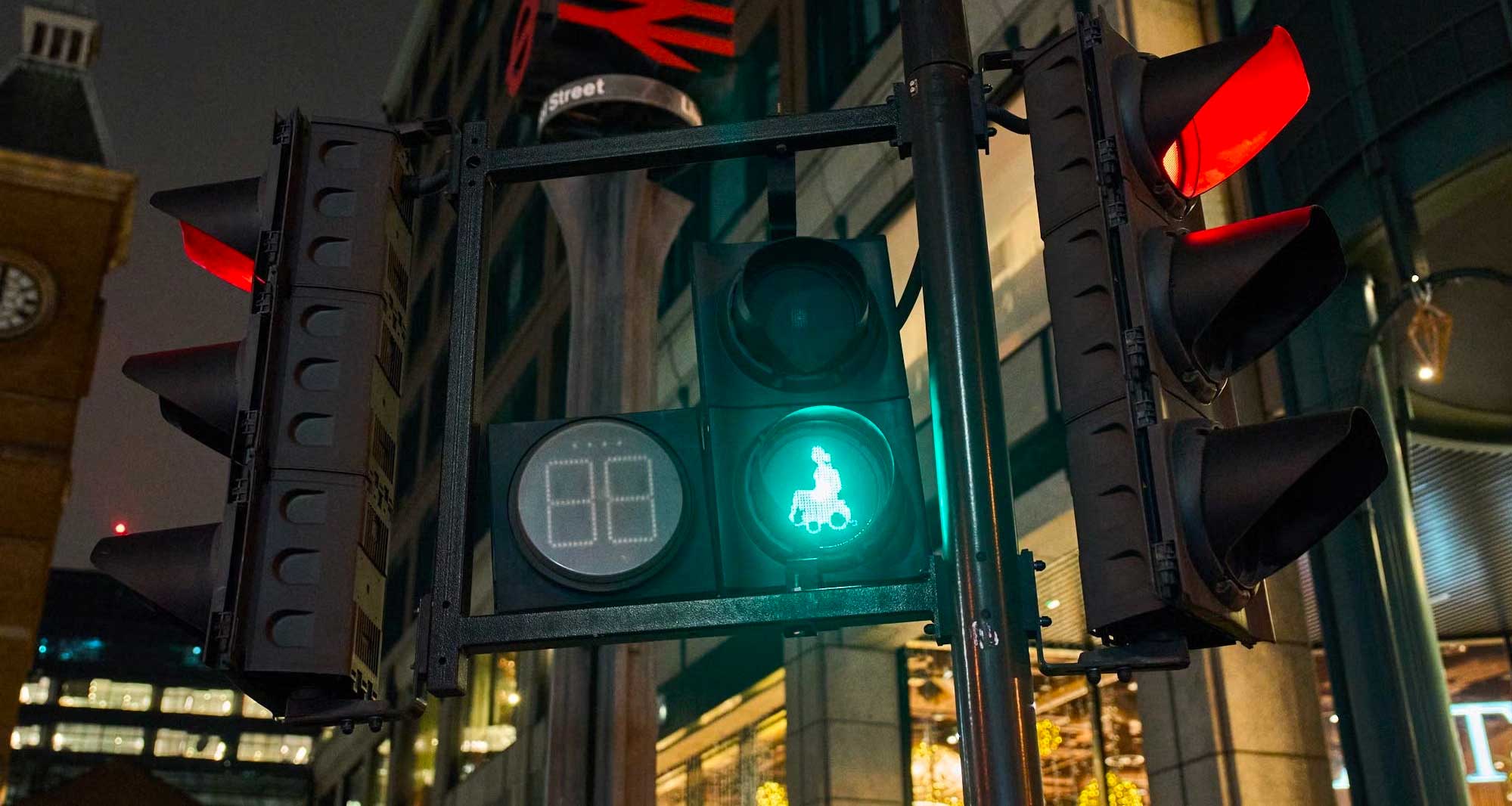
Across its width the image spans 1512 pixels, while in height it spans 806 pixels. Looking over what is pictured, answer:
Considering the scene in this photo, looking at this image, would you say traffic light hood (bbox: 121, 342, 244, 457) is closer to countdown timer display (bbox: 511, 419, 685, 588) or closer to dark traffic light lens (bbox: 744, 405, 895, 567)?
countdown timer display (bbox: 511, 419, 685, 588)

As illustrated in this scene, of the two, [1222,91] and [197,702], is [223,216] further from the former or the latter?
[197,702]

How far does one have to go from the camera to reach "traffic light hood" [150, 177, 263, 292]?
16.1 feet

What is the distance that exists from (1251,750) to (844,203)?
29.5ft

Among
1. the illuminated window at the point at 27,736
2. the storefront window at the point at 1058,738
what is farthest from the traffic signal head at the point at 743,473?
the illuminated window at the point at 27,736

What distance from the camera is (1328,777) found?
1089 cm

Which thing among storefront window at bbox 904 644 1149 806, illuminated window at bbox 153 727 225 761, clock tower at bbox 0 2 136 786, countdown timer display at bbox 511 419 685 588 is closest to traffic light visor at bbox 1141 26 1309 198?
countdown timer display at bbox 511 419 685 588

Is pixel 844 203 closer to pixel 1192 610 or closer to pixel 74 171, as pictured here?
pixel 1192 610

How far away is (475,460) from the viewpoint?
4.74m

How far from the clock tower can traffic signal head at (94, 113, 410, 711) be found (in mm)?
63242

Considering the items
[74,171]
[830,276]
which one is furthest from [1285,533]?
[74,171]

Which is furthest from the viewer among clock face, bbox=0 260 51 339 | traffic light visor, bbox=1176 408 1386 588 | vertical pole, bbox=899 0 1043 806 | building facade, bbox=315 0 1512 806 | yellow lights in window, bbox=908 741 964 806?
clock face, bbox=0 260 51 339

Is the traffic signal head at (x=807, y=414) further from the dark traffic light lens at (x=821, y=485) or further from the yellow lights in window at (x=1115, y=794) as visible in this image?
the yellow lights in window at (x=1115, y=794)

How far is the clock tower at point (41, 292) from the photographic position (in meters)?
65.6

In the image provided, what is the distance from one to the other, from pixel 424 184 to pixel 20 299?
2935 inches
